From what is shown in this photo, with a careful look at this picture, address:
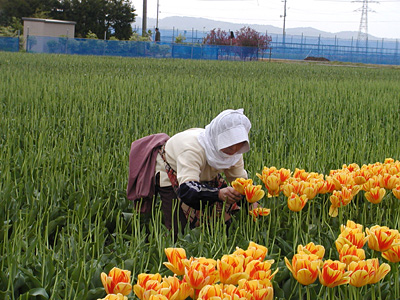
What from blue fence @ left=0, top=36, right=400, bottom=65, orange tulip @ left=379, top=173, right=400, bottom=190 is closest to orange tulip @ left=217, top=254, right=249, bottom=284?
orange tulip @ left=379, top=173, right=400, bottom=190

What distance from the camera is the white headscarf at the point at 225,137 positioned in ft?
7.54

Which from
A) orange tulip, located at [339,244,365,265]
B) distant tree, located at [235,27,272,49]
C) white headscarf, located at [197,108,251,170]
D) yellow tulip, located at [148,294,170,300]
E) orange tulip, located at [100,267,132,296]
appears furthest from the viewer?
distant tree, located at [235,27,272,49]

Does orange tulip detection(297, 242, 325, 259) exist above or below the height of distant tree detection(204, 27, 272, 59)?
below

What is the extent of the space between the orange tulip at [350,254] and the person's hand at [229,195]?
35.5 inches

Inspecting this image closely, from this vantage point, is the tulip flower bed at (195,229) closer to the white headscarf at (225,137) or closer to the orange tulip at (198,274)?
the orange tulip at (198,274)

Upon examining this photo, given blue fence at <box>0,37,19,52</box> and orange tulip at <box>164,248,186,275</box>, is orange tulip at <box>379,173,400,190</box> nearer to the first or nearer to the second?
orange tulip at <box>164,248,186,275</box>

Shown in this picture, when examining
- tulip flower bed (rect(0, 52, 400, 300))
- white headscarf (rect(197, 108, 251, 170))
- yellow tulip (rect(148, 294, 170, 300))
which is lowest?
tulip flower bed (rect(0, 52, 400, 300))

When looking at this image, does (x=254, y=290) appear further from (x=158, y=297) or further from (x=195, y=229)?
(x=195, y=229)

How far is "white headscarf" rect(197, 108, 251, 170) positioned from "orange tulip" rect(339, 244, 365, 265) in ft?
3.25

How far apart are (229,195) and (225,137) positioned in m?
0.24

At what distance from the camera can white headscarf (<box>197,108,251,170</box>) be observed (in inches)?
90.5

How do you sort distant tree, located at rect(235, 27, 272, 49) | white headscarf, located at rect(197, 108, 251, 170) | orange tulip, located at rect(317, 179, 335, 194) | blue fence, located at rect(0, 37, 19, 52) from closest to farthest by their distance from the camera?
orange tulip, located at rect(317, 179, 335, 194) < white headscarf, located at rect(197, 108, 251, 170) < blue fence, located at rect(0, 37, 19, 52) < distant tree, located at rect(235, 27, 272, 49)

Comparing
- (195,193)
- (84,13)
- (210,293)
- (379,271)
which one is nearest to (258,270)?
(210,293)

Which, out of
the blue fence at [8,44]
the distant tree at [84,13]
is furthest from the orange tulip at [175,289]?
the distant tree at [84,13]
